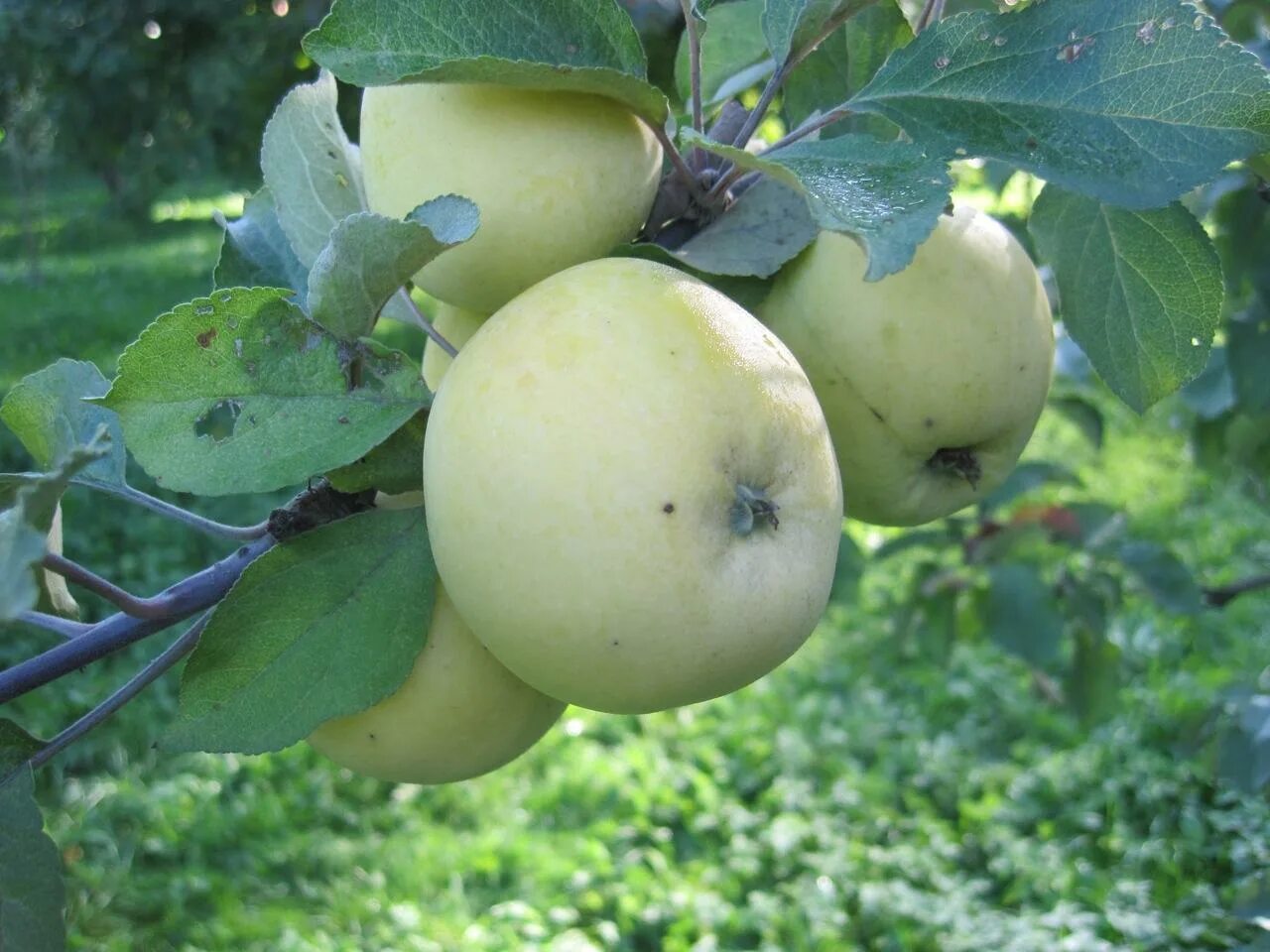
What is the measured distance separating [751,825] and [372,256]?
8.32 ft

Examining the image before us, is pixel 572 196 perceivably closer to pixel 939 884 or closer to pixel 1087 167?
pixel 1087 167

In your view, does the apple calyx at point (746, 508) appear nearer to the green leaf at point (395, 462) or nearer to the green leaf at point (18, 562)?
the green leaf at point (395, 462)

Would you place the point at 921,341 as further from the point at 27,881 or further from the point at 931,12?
the point at 27,881

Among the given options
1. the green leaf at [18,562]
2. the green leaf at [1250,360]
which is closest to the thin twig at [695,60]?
the green leaf at [18,562]

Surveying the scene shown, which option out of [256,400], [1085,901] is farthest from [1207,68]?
[1085,901]

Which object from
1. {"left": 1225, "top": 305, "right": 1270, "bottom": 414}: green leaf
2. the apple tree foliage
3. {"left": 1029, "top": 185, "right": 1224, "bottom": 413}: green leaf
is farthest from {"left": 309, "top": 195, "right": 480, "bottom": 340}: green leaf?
{"left": 1225, "top": 305, "right": 1270, "bottom": 414}: green leaf

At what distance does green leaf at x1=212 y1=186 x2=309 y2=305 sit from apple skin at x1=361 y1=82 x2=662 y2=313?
0.57 ft

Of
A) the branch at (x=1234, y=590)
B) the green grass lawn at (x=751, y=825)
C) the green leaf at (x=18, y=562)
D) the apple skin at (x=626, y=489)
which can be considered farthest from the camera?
the green grass lawn at (x=751, y=825)

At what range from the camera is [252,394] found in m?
0.74

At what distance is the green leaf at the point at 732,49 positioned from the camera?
1038 millimetres

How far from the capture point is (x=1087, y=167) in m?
0.71

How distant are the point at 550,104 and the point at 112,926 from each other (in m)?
2.55

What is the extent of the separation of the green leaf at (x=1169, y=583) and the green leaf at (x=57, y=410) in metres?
1.82

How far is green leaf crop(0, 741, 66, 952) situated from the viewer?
2.57 ft
